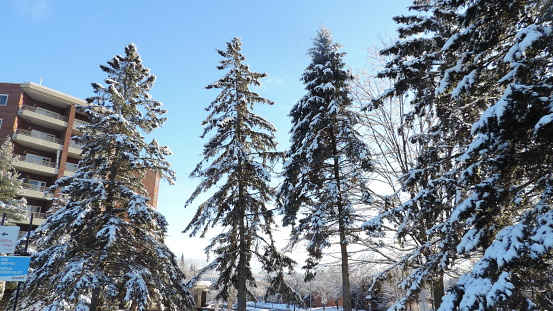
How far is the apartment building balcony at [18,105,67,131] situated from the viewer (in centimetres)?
3366

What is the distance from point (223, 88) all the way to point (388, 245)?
1084 cm

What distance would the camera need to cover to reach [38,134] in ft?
114

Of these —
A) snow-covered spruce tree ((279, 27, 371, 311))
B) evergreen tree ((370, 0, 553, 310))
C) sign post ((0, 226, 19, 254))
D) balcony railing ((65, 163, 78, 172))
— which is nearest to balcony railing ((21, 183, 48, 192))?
balcony railing ((65, 163, 78, 172))

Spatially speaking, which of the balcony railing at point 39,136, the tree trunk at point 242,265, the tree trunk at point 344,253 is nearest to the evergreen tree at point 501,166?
the tree trunk at point 344,253

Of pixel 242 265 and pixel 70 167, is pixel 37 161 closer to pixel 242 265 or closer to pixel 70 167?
pixel 70 167

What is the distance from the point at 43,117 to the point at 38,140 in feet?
9.34

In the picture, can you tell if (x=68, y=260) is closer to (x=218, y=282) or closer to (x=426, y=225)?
(x=218, y=282)

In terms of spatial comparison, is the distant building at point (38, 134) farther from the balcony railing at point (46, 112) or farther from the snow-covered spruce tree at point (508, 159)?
the snow-covered spruce tree at point (508, 159)

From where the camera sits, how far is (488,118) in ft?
16.7

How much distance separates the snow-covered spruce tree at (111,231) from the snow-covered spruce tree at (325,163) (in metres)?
5.37

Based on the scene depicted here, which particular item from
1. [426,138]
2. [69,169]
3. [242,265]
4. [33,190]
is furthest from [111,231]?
[69,169]

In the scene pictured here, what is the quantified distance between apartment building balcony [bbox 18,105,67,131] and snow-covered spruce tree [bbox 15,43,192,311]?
2639 centimetres

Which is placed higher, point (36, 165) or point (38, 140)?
point (38, 140)

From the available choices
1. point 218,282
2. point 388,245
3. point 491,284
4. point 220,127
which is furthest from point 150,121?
point 491,284
